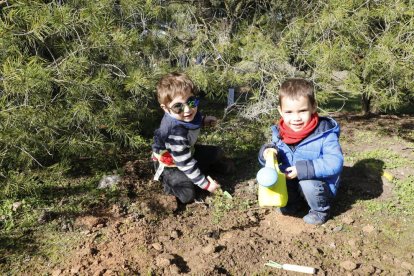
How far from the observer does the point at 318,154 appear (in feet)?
8.19

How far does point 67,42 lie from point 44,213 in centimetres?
Result: 125

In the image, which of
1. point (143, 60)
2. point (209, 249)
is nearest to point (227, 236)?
point (209, 249)

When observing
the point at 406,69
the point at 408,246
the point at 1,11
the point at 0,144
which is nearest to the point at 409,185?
the point at 408,246

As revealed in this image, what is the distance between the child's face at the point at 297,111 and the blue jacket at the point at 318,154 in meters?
0.11

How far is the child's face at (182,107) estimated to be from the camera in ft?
9.02

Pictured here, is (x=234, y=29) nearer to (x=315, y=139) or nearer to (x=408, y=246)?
(x=315, y=139)

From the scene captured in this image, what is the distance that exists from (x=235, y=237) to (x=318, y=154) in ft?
2.50

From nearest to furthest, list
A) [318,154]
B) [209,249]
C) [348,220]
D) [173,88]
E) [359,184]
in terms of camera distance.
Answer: [209,249] < [318,154] < [348,220] < [173,88] < [359,184]

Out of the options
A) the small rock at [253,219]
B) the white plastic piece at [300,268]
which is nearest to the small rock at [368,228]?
the white plastic piece at [300,268]

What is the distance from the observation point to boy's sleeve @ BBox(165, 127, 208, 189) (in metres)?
2.74

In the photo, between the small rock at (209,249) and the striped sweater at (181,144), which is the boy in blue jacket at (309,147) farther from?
the small rock at (209,249)

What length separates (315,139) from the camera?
2.47 m

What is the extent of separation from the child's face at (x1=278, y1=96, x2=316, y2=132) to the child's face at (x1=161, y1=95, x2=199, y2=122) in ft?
2.19

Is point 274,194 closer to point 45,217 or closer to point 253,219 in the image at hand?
point 253,219
